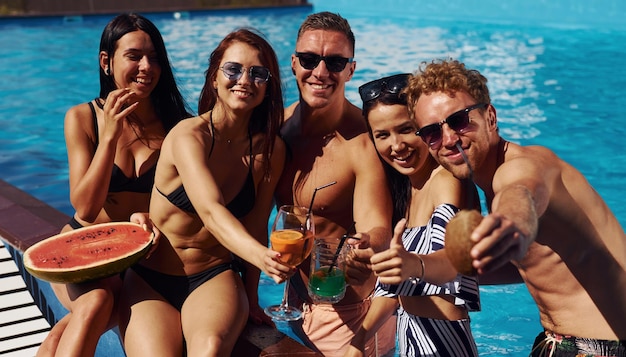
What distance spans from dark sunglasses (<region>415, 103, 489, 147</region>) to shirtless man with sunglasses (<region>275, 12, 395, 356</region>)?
0.89 m

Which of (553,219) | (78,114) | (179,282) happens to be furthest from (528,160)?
(78,114)

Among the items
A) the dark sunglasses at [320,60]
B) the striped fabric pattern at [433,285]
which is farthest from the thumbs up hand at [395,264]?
the dark sunglasses at [320,60]

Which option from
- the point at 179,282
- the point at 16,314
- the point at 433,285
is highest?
the point at 433,285

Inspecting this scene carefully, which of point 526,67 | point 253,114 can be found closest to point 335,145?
point 253,114

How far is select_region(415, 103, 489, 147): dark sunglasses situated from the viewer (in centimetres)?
298

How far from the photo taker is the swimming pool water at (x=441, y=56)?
1043 cm

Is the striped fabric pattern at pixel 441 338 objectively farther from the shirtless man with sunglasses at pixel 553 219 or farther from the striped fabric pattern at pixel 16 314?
the striped fabric pattern at pixel 16 314

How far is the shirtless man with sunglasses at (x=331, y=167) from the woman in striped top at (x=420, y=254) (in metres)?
0.24

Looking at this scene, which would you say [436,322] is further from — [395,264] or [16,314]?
[16,314]

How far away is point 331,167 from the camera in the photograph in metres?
4.17

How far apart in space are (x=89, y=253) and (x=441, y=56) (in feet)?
52.9

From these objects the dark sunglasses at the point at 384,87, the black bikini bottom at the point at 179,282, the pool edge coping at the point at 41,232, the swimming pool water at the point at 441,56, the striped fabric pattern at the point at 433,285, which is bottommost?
the swimming pool water at the point at 441,56

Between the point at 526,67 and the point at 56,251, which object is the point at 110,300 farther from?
the point at 526,67

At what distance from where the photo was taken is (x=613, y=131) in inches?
512
